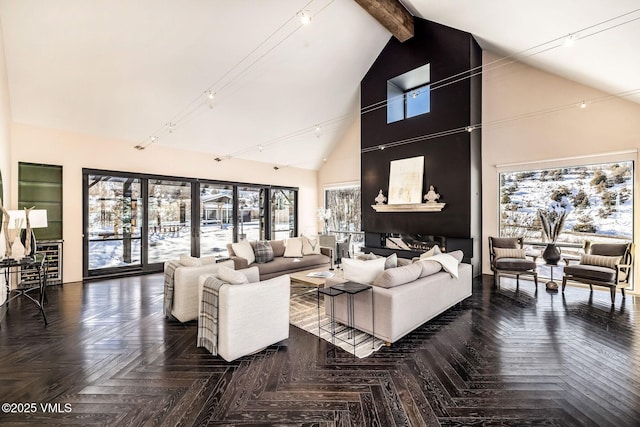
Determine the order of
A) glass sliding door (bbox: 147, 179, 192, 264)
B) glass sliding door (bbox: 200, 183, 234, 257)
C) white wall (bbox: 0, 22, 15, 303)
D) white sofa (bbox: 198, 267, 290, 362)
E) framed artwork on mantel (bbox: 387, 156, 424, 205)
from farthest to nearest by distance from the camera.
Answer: glass sliding door (bbox: 200, 183, 234, 257), glass sliding door (bbox: 147, 179, 192, 264), framed artwork on mantel (bbox: 387, 156, 424, 205), white wall (bbox: 0, 22, 15, 303), white sofa (bbox: 198, 267, 290, 362)

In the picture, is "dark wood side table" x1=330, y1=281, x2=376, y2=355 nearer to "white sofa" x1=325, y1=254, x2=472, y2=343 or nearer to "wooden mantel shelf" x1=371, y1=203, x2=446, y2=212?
"white sofa" x1=325, y1=254, x2=472, y2=343

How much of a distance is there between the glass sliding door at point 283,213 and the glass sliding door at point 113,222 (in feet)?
12.2

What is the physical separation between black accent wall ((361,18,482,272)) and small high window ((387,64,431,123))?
145 mm

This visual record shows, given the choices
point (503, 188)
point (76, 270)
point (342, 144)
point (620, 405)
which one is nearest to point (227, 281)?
point (620, 405)

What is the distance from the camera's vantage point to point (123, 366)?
2.62 m

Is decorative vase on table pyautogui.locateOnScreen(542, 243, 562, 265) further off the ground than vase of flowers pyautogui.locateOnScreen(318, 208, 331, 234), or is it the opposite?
vase of flowers pyautogui.locateOnScreen(318, 208, 331, 234)

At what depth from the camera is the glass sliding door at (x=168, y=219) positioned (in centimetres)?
678

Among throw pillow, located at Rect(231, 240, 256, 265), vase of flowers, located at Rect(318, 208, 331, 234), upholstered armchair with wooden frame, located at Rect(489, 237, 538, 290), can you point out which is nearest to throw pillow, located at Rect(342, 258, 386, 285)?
throw pillow, located at Rect(231, 240, 256, 265)

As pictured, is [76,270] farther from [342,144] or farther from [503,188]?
[503,188]

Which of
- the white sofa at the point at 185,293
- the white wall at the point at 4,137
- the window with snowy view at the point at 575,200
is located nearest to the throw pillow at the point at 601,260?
the window with snowy view at the point at 575,200

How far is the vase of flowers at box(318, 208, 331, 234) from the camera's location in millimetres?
9408

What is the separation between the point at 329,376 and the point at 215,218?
628 centimetres

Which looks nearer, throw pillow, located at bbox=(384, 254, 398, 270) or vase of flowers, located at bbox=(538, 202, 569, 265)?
throw pillow, located at bbox=(384, 254, 398, 270)

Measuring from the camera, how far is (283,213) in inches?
377
